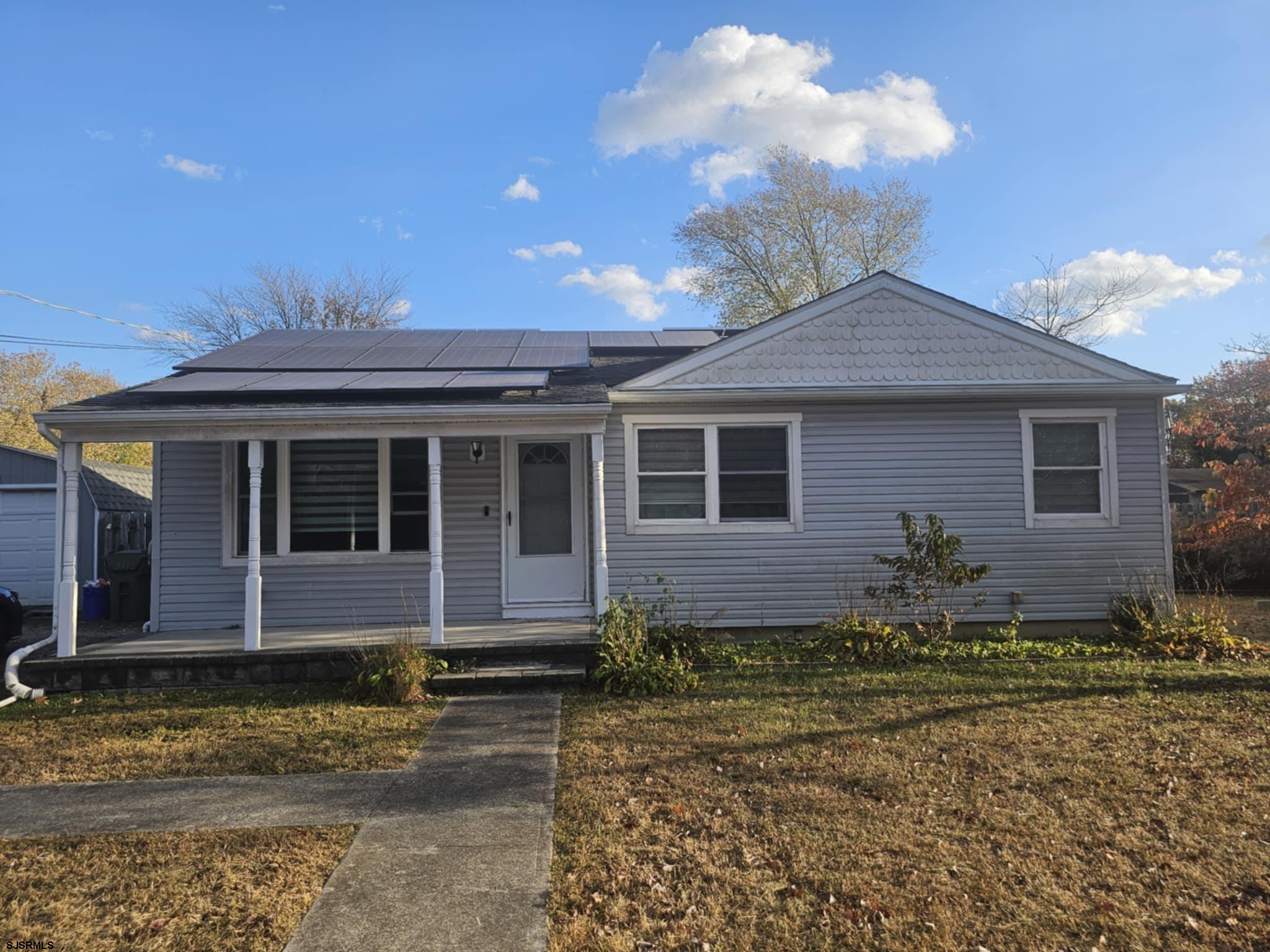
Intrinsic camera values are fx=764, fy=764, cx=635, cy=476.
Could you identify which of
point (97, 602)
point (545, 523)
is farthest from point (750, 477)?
point (97, 602)

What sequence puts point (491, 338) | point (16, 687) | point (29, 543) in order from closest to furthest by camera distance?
point (16, 687)
point (491, 338)
point (29, 543)

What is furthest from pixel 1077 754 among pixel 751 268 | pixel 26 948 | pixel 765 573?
pixel 751 268

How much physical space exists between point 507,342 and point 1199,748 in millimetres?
9272

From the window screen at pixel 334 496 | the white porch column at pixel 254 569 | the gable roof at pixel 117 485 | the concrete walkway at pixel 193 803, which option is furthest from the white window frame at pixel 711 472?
the gable roof at pixel 117 485

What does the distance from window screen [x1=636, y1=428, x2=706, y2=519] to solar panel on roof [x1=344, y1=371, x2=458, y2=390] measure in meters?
2.40

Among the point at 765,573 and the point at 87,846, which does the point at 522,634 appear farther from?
the point at 87,846

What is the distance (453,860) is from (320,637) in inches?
201

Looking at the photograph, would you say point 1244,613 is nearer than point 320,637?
No

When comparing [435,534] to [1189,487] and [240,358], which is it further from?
[1189,487]

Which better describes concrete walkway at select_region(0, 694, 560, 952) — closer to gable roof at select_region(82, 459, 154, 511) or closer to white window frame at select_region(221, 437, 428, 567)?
white window frame at select_region(221, 437, 428, 567)

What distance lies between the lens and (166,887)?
3578 mm

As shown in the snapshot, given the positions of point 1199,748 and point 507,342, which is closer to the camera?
point 1199,748

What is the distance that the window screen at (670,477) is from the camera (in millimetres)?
9133

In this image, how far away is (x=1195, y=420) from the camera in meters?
11.9
